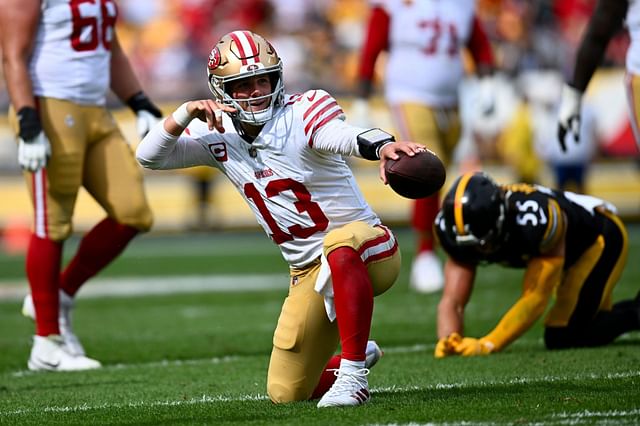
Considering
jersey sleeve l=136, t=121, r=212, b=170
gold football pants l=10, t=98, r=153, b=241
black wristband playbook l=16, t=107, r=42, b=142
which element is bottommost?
gold football pants l=10, t=98, r=153, b=241

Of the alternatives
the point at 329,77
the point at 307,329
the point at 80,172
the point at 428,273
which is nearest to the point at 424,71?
the point at 428,273

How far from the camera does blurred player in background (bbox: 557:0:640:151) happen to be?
5051 millimetres

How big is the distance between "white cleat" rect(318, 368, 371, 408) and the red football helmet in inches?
34.7

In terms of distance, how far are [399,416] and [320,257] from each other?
76 cm

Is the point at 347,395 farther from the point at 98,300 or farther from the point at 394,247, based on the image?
the point at 98,300

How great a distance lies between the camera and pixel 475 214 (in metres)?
4.94

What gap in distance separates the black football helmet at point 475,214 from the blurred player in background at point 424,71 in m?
2.64

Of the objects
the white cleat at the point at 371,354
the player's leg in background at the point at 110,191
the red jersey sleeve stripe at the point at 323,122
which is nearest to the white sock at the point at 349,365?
the white cleat at the point at 371,354

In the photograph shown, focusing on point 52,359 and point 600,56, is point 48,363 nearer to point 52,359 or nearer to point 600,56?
point 52,359

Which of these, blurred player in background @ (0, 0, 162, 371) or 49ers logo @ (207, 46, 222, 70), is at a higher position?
49ers logo @ (207, 46, 222, 70)

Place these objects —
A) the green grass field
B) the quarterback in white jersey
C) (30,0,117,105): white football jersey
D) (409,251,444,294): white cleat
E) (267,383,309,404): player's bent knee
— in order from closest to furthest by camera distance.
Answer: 1. the green grass field
2. the quarterback in white jersey
3. (267,383,309,404): player's bent knee
4. (30,0,117,105): white football jersey
5. (409,251,444,294): white cleat

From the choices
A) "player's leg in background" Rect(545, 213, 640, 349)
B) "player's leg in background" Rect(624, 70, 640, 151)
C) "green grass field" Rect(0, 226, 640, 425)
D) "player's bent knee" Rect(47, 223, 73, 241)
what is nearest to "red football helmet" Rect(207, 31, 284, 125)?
"green grass field" Rect(0, 226, 640, 425)

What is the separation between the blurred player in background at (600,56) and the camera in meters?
5.05

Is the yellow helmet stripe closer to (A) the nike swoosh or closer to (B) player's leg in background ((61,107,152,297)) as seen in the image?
(B) player's leg in background ((61,107,152,297))
